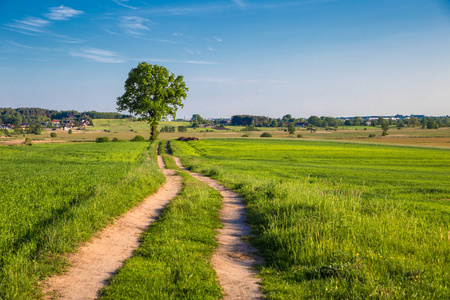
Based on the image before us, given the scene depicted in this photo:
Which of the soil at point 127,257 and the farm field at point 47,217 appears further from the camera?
→ the farm field at point 47,217

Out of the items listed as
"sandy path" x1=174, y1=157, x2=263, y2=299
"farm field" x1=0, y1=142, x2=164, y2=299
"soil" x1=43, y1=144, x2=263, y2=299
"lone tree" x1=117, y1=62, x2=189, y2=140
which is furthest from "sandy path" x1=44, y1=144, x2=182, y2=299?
"lone tree" x1=117, y1=62, x2=189, y2=140

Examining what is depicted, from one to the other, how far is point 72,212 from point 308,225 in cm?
783

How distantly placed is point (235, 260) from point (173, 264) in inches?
72.1

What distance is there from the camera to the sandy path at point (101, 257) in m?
6.42

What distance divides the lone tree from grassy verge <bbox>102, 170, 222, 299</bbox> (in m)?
52.6

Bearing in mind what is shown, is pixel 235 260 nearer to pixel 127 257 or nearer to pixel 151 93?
pixel 127 257

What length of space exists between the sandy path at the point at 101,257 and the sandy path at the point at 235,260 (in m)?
2.70

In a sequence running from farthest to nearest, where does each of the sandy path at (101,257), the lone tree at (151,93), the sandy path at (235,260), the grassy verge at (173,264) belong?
the lone tree at (151,93)
the sandy path at (235,260)
the sandy path at (101,257)
the grassy verge at (173,264)

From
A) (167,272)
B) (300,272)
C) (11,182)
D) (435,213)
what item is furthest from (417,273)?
(11,182)

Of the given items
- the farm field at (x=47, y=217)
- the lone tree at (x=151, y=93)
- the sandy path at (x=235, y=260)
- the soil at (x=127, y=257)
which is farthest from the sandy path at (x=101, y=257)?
the lone tree at (x=151, y=93)

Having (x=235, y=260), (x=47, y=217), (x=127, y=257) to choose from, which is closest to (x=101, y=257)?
(x=127, y=257)

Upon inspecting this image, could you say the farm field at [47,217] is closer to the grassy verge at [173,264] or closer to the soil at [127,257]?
the soil at [127,257]

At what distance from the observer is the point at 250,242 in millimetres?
A: 9867

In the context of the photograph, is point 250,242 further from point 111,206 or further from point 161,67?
point 161,67
